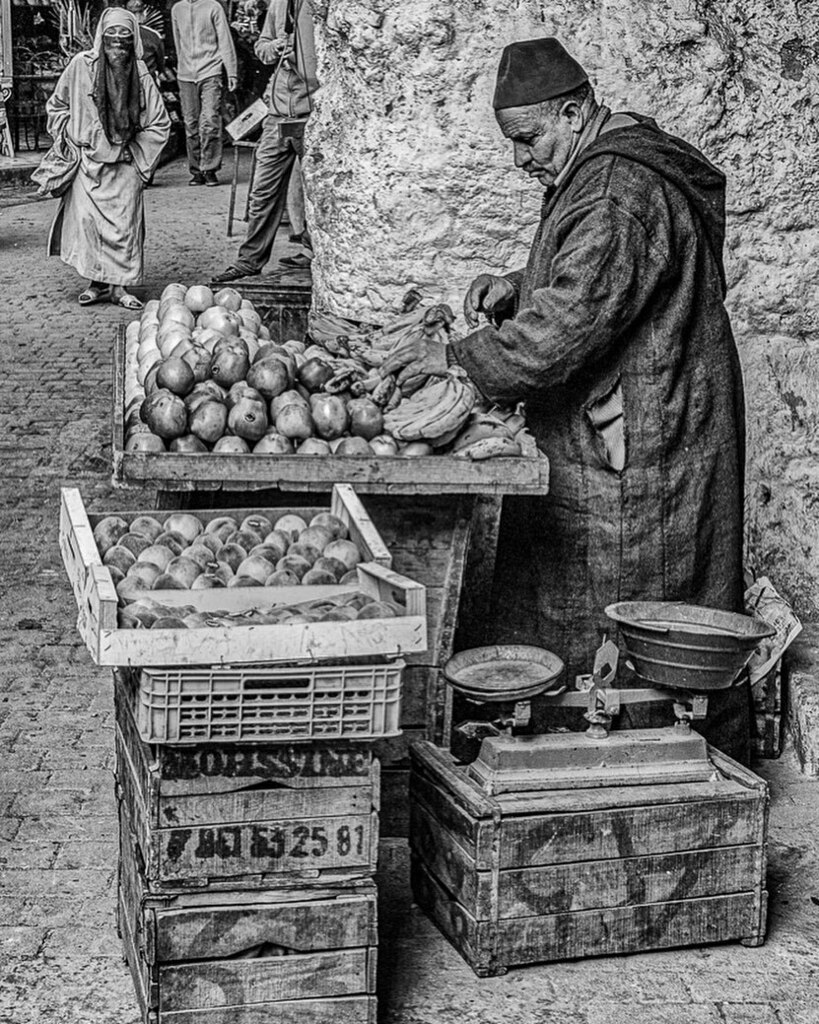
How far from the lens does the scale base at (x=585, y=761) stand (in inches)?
158

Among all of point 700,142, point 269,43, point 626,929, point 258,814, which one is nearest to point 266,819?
point 258,814

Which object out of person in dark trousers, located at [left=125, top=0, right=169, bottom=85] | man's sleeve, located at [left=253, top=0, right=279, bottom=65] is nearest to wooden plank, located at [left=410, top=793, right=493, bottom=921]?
man's sleeve, located at [left=253, top=0, right=279, bottom=65]

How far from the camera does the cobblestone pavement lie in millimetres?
3904

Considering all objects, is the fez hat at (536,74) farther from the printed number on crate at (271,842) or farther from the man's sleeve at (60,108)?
the man's sleeve at (60,108)

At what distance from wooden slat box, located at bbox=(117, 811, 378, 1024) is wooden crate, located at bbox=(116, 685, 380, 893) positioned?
4cm

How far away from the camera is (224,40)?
58.0 ft

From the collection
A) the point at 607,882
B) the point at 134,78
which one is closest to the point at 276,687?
the point at 607,882

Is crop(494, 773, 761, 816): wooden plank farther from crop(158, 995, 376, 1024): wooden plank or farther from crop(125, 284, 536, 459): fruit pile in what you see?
crop(125, 284, 536, 459): fruit pile

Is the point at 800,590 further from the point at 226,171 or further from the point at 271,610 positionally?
the point at 226,171

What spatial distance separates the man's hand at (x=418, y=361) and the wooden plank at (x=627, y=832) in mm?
1422

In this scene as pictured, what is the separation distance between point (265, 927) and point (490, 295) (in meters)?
2.27

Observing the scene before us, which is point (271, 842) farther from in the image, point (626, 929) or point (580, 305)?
point (580, 305)

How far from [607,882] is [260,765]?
978 millimetres

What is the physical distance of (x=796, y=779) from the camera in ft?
17.7
